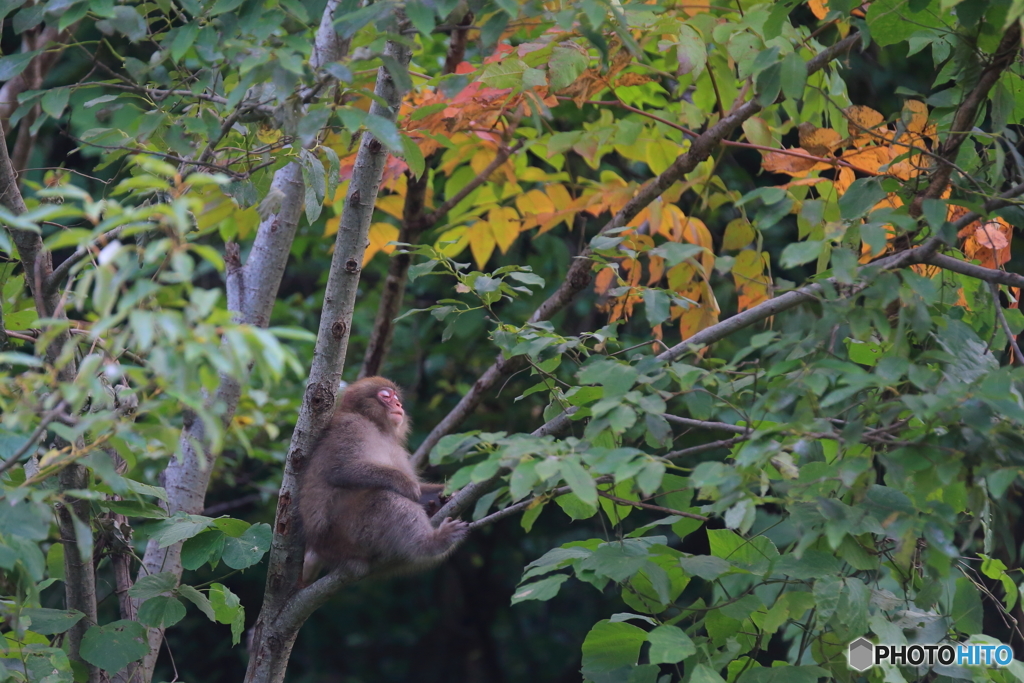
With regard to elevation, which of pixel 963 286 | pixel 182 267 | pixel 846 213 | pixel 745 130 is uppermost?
pixel 182 267

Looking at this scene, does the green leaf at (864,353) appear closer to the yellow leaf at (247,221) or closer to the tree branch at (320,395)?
the tree branch at (320,395)

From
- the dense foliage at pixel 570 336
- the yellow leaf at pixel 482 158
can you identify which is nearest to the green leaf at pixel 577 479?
the dense foliage at pixel 570 336

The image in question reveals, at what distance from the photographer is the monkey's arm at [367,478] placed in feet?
13.8

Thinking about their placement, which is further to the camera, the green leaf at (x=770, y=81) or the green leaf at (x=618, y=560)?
the green leaf at (x=770, y=81)

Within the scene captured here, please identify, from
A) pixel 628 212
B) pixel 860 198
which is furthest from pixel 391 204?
pixel 860 198

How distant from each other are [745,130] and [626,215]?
71 centimetres

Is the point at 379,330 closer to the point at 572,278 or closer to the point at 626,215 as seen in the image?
the point at 572,278

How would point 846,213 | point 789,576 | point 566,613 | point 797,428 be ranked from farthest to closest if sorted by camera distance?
point 566,613
point 846,213
point 789,576
point 797,428

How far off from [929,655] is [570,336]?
1602mm

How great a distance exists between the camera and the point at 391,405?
16.2 feet

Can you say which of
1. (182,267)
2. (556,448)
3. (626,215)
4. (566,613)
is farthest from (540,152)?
(566,613)

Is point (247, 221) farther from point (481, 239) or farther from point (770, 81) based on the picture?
point (770, 81)

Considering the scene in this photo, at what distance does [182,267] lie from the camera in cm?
165

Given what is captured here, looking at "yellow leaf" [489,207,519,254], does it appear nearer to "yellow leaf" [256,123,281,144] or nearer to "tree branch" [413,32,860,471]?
"tree branch" [413,32,860,471]
